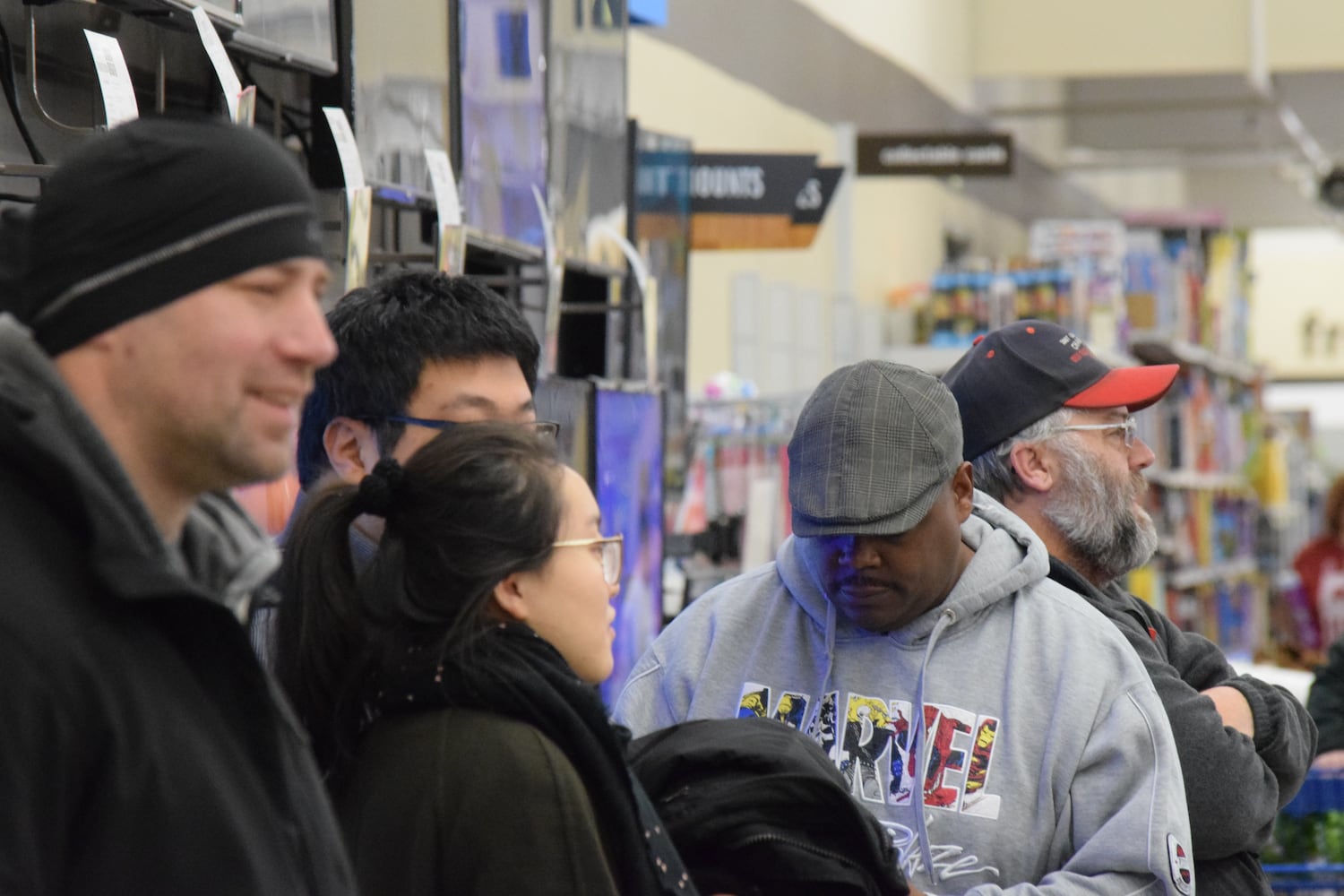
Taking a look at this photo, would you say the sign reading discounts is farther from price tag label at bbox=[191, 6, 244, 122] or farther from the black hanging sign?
price tag label at bbox=[191, 6, 244, 122]

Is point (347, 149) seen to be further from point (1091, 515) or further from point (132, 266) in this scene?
point (132, 266)

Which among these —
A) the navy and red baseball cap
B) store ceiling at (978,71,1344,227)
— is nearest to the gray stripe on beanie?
the navy and red baseball cap

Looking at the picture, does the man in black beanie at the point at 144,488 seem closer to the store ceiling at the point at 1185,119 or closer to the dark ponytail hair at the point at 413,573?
the dark ponytail hair at the point at 413,573

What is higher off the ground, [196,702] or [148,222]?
[148,222]

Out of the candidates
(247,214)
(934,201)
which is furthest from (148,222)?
(934,201)

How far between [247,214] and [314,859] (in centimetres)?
46

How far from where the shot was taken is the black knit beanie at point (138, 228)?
1.19m

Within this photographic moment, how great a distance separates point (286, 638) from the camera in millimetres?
1717

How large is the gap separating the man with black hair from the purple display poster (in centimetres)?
139

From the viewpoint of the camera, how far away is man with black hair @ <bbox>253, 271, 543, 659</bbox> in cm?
217

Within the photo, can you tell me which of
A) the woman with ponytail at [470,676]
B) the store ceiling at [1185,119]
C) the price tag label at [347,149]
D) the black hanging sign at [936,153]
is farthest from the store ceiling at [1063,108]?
the woman with ponytail at [470,676]

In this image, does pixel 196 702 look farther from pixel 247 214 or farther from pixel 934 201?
pixel 934 201

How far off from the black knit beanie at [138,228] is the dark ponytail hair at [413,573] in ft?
1.52

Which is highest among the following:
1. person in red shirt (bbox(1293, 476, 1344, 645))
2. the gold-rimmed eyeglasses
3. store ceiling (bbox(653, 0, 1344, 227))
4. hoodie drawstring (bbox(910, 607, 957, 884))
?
store ceiling (bbox(653, 0, 1344, 227))
